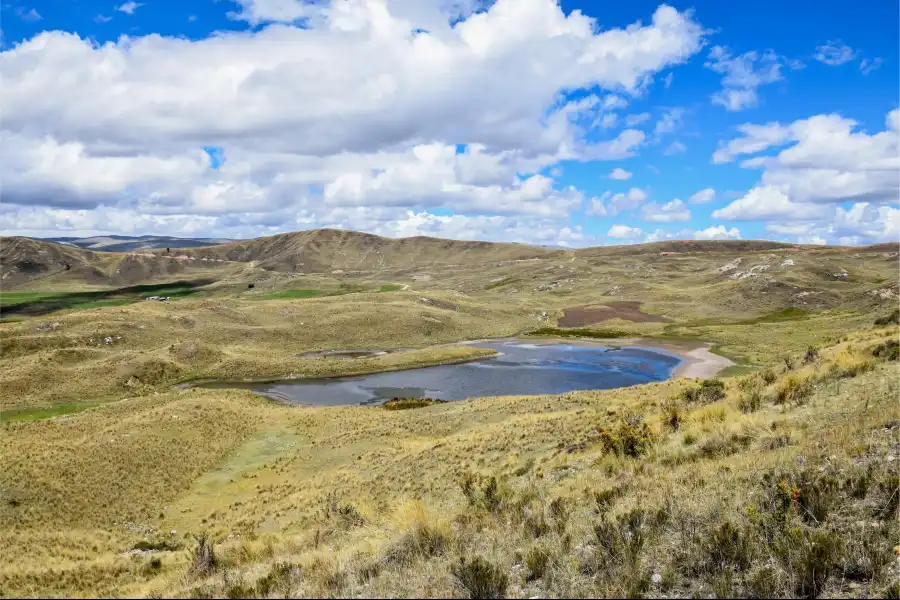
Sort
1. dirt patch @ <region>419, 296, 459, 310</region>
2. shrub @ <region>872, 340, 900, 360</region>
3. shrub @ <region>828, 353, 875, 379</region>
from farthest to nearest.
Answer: dirt patch @ <region>419, 296, 459, 310</region>, shrub @ <region>872, 340, 900, 360</region>, shrub @ <region>828, 353, 875, 379</region>

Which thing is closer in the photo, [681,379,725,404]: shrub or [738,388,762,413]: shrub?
[738,388,762,413]: shrub

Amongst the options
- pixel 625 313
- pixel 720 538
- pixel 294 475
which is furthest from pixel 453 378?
pixel 625 313

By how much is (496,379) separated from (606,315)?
6017 centimetres

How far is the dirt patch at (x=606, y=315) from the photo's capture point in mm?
106375

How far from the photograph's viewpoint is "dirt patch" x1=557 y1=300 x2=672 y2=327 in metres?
106

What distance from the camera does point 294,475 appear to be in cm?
2933

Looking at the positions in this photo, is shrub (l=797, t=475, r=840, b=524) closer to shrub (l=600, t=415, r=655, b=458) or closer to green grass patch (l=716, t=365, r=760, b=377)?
shrub (l=600, t=415, r=655, b=458)

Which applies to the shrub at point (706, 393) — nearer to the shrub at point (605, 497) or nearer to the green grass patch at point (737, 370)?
the shrub at point (605, 497)

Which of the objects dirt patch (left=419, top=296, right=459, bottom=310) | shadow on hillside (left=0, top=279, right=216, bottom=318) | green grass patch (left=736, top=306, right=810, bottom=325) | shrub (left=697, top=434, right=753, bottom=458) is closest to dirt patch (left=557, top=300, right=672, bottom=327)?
green grass patch (left=736, top=306, right=810, bottom=325)

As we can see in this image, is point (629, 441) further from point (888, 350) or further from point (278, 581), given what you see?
point (888, 350)

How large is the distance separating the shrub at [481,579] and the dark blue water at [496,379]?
47010mm

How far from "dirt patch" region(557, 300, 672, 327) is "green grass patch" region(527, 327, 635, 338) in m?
7.60

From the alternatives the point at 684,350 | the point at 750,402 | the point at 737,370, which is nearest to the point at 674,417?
the point at 750,402

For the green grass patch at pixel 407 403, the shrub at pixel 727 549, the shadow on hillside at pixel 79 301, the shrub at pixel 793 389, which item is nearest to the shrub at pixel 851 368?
the shrub at pixel 793 389
